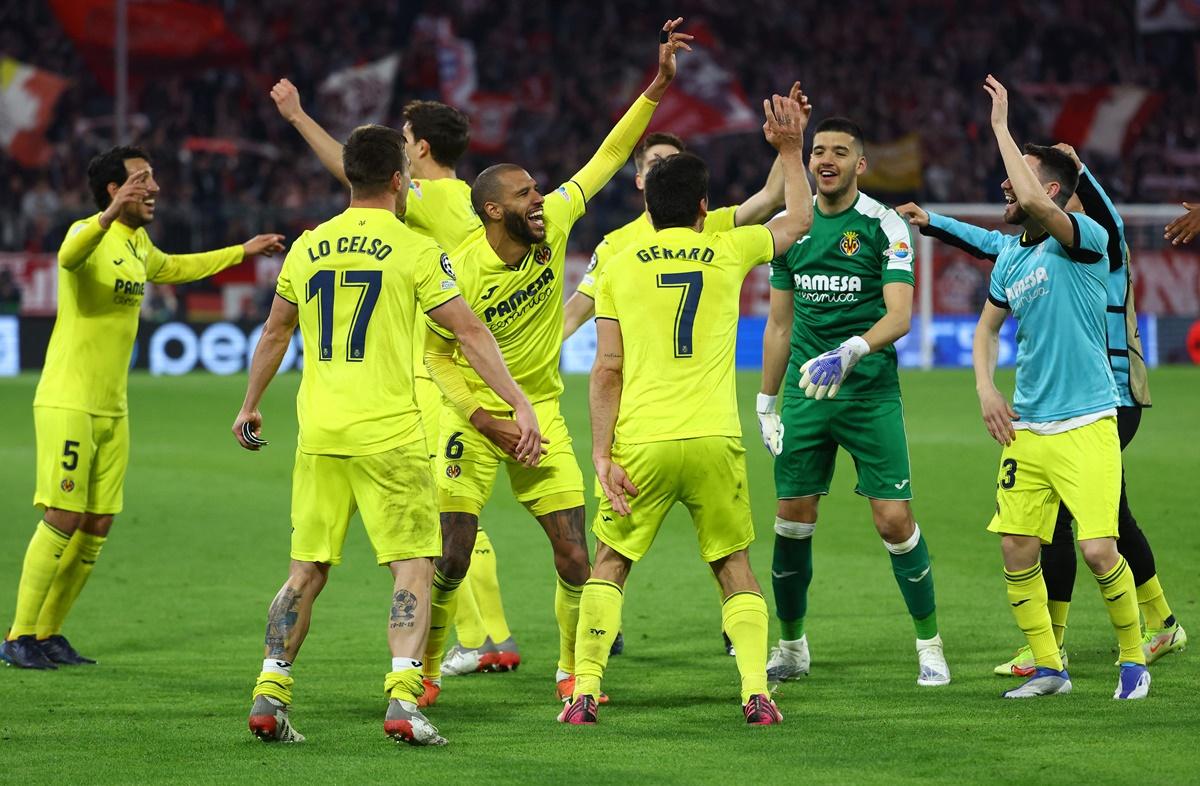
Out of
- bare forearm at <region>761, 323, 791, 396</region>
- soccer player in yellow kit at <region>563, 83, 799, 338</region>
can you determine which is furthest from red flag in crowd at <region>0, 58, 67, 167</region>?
bare forearm at <region>761, 323, 791, 396</region>

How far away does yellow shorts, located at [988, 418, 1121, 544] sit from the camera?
6.71 meters

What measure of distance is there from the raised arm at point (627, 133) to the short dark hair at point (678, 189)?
37.7 inches

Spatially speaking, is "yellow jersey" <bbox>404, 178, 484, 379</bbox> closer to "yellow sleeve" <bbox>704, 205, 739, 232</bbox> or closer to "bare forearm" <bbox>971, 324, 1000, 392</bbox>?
"yellow sleeve" <bbox>704, 205, 739, 232</bbox>

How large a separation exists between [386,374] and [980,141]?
28103 millimetres

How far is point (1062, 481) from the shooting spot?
6758 millimetres

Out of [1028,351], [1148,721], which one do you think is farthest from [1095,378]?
[1148,721]

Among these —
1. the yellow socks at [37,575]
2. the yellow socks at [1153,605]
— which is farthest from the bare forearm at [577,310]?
the yellow socks at [1153,605]

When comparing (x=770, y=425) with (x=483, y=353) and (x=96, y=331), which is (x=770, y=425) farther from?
(x=96, y=331)

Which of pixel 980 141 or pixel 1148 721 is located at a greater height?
pixel 980 141

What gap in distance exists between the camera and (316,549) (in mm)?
6168

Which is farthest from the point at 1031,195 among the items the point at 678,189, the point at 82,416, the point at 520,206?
the point at 82,416

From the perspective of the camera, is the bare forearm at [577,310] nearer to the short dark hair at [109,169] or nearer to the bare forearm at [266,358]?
the bare forearm at [266,358]

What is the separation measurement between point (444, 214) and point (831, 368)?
2032mm

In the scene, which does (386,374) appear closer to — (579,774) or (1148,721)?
(579,774)
